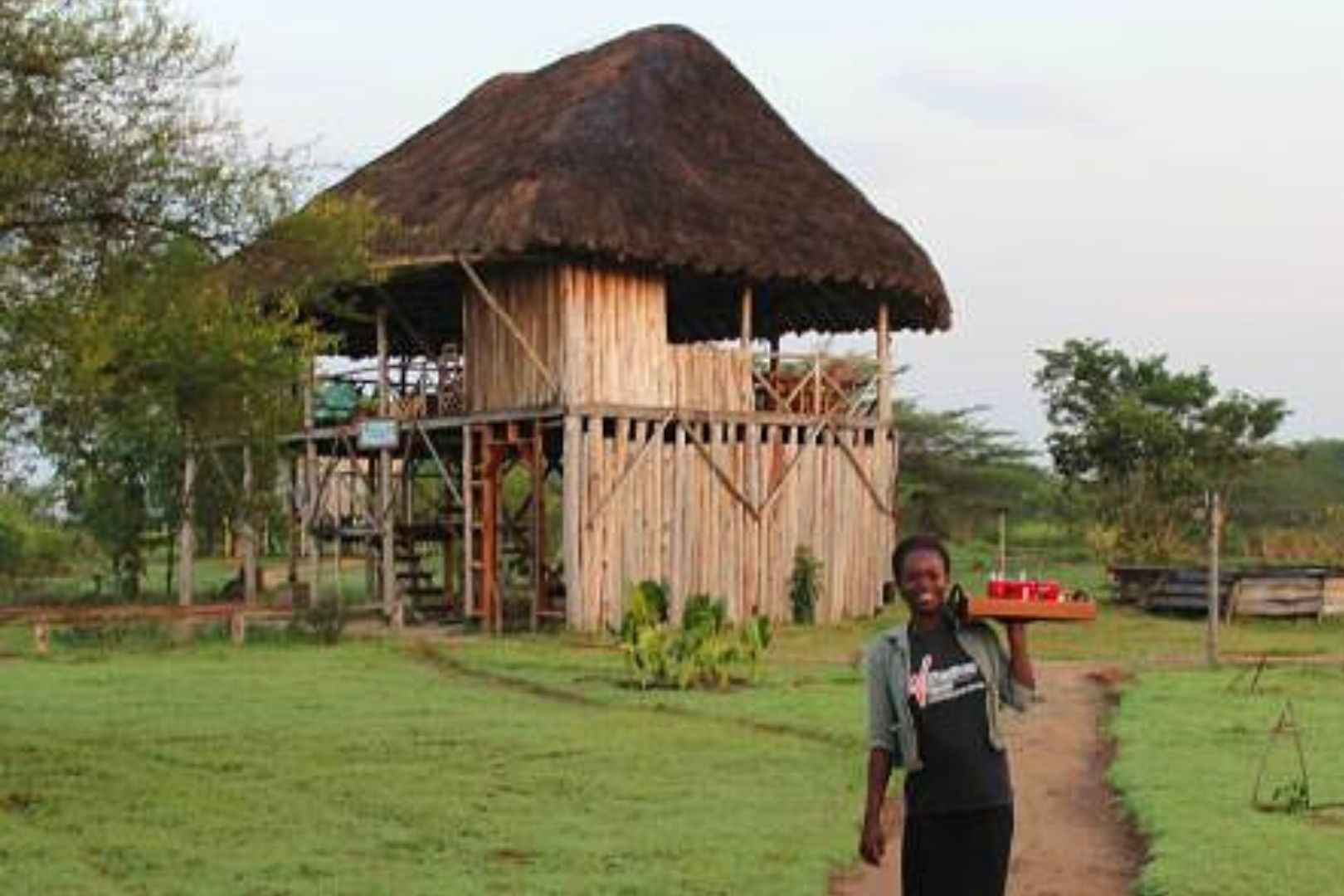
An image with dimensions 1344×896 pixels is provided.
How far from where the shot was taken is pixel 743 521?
24.6 meters

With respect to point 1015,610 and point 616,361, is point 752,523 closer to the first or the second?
point 616,361

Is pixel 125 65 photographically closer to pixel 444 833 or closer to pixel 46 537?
pixel 444 833

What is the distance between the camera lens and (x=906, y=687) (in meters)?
5.54

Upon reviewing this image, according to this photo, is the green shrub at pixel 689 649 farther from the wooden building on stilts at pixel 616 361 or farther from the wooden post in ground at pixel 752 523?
the wooden post in ground at pixel 752 523

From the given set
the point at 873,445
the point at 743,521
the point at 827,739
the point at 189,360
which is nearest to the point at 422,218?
the point at 743,521

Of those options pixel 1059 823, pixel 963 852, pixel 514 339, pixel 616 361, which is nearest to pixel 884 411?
pixel 616 361

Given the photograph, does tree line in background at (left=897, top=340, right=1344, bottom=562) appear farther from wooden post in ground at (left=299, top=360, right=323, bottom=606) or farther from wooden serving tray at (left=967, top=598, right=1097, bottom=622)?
wooden serving tray at (left=967, top=598, right=1097, bottom=622)

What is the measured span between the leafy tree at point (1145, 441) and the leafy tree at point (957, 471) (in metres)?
11.0

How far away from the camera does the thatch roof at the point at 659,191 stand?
22.6 metres

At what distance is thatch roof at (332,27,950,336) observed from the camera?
22.6 meters

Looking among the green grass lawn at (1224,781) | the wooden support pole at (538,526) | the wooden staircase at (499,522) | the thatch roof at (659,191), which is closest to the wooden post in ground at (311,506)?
the wooden staircase at (499,522)

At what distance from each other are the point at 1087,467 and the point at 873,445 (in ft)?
39.0

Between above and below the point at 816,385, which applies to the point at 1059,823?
below

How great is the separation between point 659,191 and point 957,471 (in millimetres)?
29562
